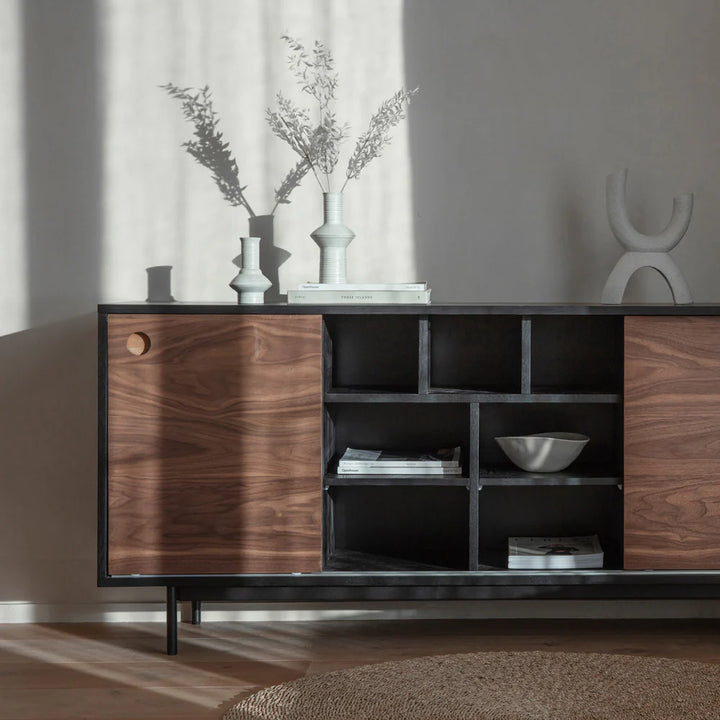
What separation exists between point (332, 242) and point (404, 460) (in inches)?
23.1

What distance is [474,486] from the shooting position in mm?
2402

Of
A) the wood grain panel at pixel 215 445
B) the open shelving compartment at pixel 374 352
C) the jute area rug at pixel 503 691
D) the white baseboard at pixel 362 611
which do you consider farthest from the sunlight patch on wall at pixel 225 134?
the jute area rug at pixel 503 691

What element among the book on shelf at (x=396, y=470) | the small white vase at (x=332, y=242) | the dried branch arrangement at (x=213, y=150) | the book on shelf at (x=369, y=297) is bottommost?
the book on shelf at (x=396, y=470)

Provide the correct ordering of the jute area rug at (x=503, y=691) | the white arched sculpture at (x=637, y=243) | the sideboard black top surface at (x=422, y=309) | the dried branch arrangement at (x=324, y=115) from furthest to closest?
the dried branch arrangement at (x=324, y=115)
the white arched sculpture at (x=637, y=243)
the sideboard black top surface at (x=422, y=309)
the jute area rug at (x=503, y=691)

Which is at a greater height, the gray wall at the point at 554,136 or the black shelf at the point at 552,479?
the gray wall at the point at 554,136

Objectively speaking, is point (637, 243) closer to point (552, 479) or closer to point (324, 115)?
point (552, 479)

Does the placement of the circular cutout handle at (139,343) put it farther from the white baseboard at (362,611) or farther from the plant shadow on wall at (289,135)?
the white baseboard at (362,611)

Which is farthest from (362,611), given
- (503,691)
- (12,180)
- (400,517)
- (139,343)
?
(12,180)

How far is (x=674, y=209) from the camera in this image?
2.57m

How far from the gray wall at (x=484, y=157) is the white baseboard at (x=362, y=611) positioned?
0.02m

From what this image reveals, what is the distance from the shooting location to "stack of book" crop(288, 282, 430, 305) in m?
2.38

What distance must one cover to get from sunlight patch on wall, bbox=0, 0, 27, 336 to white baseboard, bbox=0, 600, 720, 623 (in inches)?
31.3

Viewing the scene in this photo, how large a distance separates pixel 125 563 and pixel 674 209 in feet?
5.38

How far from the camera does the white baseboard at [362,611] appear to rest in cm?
275
